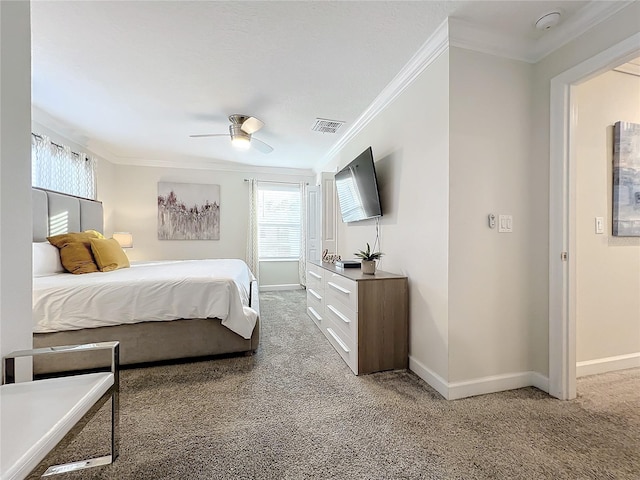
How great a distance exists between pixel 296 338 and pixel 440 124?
2342 mm

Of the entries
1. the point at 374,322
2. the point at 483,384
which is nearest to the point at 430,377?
the point at 483,384

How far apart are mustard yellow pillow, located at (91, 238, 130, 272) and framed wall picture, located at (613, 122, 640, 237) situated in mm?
4353

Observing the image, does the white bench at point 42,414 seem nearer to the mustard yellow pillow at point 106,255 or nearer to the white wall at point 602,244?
the mustard yellow pillow at point 106,255

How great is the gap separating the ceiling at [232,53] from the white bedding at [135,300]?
1.69 meters

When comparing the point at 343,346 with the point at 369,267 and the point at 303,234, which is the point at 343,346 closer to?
the point at 369,267

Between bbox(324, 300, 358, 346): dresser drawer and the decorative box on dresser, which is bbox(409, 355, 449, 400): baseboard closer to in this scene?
the decorative box on dresser

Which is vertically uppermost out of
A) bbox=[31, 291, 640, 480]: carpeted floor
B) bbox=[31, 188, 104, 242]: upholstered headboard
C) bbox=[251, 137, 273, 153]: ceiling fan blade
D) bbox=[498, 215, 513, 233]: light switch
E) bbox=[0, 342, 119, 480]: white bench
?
bbox=[251, 137, 273, 153]: ceiling fan blade

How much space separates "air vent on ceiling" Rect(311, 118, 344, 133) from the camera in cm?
340

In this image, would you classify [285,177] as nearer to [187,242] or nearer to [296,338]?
[187,242]

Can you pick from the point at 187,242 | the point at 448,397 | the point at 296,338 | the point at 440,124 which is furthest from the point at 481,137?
the point at 187,242

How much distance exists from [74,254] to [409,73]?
3.33m

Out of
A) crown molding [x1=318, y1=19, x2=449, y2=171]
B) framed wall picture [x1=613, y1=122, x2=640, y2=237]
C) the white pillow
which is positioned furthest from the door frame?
the white pillow

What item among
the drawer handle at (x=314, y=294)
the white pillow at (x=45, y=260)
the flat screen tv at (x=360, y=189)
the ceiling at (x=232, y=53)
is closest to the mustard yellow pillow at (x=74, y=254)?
the white pillow at (x=45, y=260)

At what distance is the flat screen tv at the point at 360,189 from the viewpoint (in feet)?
8.96
